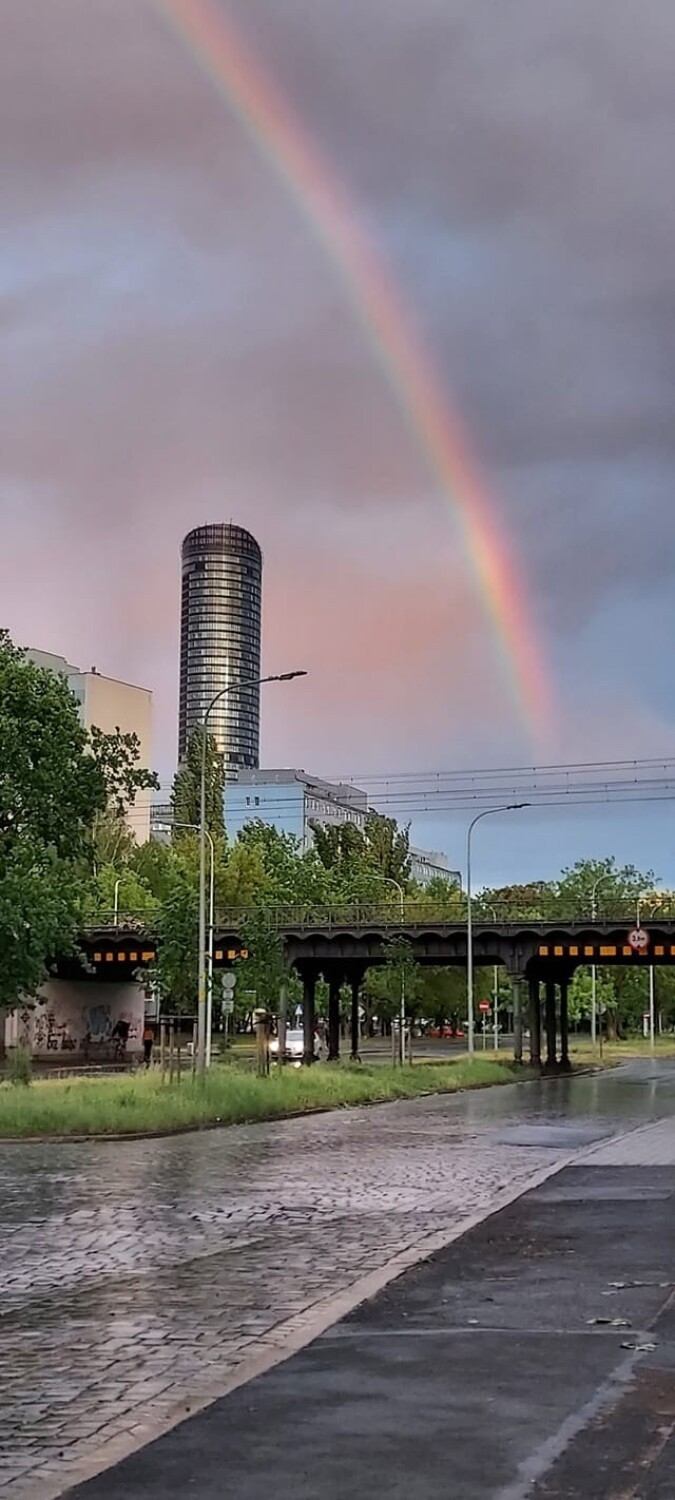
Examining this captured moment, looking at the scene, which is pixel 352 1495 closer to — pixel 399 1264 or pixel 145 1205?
pixel 399 1264

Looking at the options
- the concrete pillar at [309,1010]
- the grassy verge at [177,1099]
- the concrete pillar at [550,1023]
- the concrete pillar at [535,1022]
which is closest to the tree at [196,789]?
the concrete pillar at [309,1010]

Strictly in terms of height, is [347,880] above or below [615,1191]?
above

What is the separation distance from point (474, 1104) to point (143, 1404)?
33.2 m

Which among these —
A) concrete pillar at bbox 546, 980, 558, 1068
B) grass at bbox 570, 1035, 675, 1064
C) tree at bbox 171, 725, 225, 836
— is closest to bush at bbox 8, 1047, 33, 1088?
concrete pillar at bbox 546, 980, 558, 1068

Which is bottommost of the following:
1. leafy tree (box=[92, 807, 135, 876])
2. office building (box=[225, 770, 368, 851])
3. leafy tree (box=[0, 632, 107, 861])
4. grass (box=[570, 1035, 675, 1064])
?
grass (box=[570, 1035, 675, 1064])

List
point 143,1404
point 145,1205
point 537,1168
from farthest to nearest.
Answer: point 537,1168, point 145,1205, point 143,1404

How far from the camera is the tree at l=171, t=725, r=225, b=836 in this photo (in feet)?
385

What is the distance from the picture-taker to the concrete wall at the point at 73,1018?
80.8 metres

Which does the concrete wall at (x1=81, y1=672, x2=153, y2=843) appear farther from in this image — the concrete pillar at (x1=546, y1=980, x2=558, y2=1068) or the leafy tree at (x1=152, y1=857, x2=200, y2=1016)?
the leafy tree at (x1=152, y1=857, x2=200, y2=1016)

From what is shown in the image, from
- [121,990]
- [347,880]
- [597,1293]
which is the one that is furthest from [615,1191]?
[347,880]

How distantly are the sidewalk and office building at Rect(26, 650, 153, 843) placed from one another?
135584mm

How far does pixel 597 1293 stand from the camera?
11.4 m

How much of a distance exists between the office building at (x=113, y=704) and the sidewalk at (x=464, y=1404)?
136 m

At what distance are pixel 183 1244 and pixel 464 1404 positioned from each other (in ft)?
22.2
